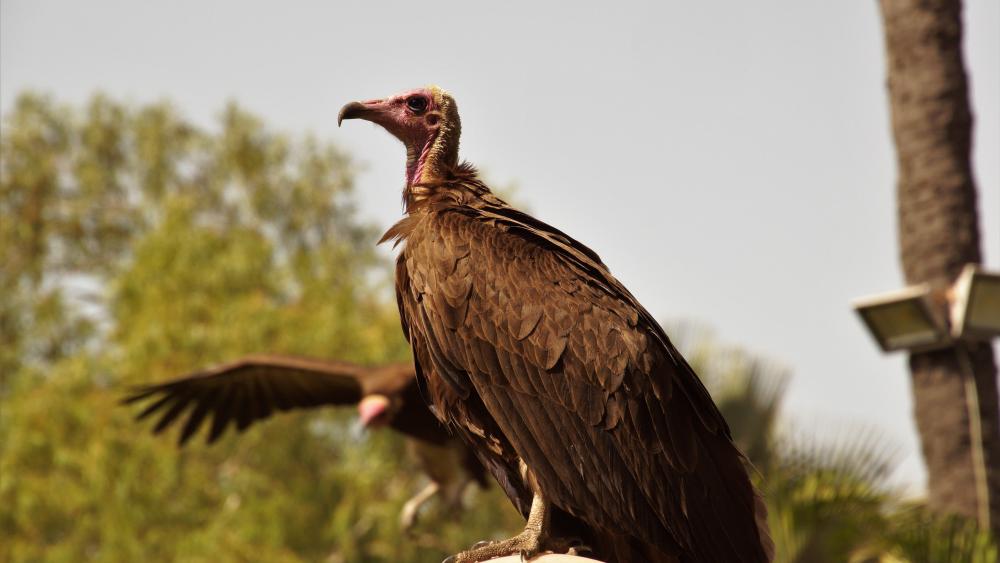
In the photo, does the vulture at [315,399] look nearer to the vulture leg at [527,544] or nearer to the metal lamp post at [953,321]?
the metal lamp post at [953,321]

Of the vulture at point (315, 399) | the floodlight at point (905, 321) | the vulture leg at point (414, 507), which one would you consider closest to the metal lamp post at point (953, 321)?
the floodlight at point (905, 321)

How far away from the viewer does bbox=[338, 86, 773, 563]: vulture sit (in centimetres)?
418

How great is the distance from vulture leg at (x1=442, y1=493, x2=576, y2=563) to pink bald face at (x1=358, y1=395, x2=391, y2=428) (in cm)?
520

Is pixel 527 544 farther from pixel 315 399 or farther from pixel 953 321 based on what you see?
pixel 315 399

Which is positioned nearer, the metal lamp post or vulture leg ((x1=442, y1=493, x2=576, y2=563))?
vulture leg ((x1=442, y1=493, x2=576, y2=563))

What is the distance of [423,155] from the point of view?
484 cm

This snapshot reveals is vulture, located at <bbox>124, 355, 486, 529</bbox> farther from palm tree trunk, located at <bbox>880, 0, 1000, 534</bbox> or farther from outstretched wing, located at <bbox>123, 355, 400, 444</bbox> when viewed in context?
palm tree trunk, located at <bbox>880, 0, 1000, 534</bbox>

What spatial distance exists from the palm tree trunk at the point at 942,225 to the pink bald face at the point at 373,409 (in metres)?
3.54

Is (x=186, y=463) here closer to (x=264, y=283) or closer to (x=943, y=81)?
(x=264, y=283)

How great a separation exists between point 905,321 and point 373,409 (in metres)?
3.59

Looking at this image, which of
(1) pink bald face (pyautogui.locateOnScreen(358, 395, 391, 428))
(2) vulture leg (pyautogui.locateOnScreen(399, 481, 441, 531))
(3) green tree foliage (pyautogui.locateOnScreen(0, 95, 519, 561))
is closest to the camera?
(1) pink bald face (pyautogui.locateOnScreen(358, 395, 391, 428))

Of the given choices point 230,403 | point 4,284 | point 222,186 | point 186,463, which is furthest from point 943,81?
point 4,284

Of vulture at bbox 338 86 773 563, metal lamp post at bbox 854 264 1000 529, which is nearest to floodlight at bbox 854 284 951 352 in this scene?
metal lamp post at bbox 854 264 1000 529

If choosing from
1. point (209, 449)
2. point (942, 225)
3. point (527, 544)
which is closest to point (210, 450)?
point (209, 449)
